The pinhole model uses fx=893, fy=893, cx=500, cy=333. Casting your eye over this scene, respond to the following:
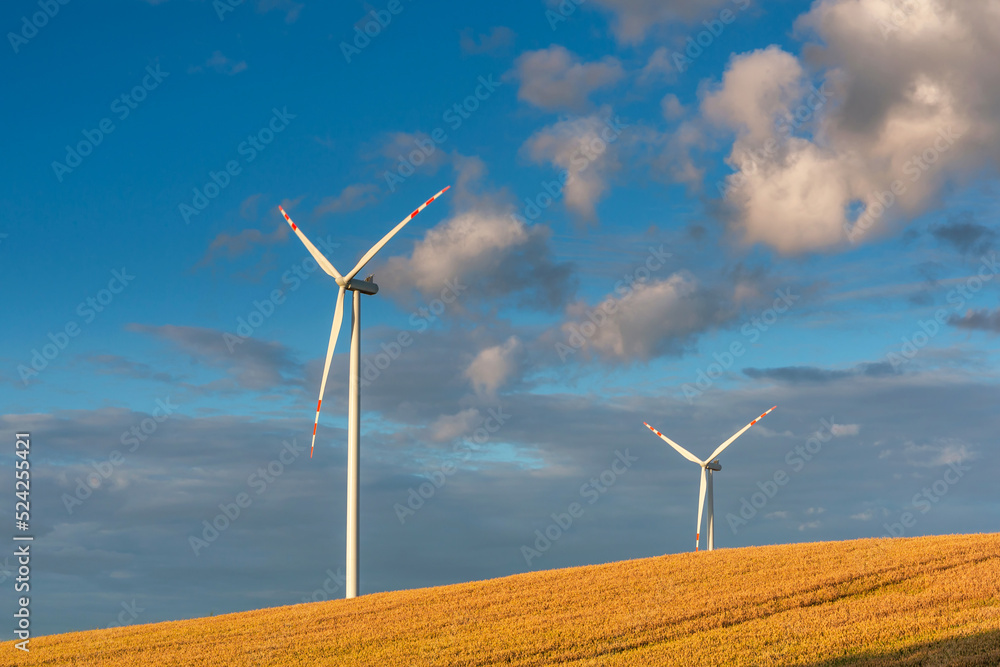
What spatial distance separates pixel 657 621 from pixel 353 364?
23248mm

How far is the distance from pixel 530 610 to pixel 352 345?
19.1m

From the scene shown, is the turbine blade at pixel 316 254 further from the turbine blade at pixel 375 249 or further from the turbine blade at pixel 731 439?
the turbine blade at pixel 731 439

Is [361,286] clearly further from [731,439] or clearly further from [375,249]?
[731,439]

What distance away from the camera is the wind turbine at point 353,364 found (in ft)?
147

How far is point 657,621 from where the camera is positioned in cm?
3020

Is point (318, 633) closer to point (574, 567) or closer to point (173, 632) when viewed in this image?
point (173, 632)

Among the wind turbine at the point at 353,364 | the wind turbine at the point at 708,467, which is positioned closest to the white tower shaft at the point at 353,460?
the wind turbine at the point at 353,364

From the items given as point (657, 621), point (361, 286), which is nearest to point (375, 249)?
point (361, 286)

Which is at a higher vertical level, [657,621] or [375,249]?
[375,249]

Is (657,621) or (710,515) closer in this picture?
(657,621)

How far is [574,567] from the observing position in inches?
1889

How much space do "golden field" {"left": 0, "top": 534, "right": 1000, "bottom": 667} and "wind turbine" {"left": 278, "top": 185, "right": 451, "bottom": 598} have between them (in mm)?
2830

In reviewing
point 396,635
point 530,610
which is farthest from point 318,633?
point 530,610

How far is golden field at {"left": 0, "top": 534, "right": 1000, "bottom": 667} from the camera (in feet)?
83.9
